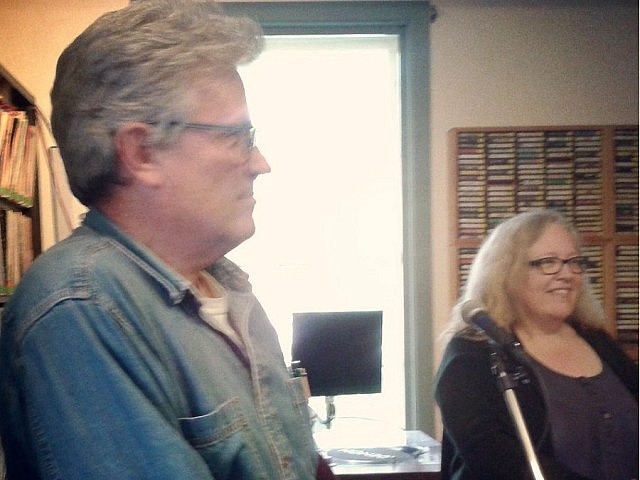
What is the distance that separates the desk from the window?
0.49 m

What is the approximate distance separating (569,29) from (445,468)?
222cm

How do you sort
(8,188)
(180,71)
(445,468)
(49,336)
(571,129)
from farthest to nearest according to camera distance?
(571,129) → (8,188) → (445,468) → (180,71) → (49,336)

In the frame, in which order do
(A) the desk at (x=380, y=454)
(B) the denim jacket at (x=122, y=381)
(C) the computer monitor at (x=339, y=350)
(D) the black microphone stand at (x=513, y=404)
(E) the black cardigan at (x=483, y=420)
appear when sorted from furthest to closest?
(C) the computer monitor at (x=339, y=350)
(A) the desk at (x=380, y=454)
(E) the black cardigan at (x=483, y=420)
(D) the black microphone stand at (x=513, y=404)
(B) the denim jacket at (x=122, y=381)

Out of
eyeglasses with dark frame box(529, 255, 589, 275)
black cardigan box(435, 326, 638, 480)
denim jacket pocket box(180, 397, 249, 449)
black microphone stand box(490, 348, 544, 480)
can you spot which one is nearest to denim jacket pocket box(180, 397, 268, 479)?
denim jacket pocket box(180, 397, 249, 449)

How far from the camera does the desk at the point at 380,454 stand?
234 centimetres

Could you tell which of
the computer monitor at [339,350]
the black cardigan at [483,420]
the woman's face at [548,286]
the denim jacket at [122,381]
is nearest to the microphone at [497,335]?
the black cardigan at [483,420]

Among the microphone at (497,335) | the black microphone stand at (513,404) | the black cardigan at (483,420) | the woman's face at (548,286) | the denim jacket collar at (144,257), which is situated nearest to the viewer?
the denim jacket collar at (144,257)

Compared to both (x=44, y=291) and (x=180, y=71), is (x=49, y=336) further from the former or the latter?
(x=180, y=71)

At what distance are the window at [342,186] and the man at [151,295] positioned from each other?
7.56 feet

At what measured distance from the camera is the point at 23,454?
0.82 m

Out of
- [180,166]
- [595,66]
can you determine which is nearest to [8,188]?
[180,166]

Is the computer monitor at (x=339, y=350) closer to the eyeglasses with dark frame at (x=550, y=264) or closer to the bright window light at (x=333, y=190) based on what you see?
Result: the bright window light at (x=333, y=190)

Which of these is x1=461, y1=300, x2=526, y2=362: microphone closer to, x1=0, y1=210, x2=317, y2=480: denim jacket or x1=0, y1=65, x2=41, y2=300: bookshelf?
x1=0, y1=210, x2=317, y2=480: denim jacket

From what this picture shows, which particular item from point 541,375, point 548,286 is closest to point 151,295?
point 541,375
